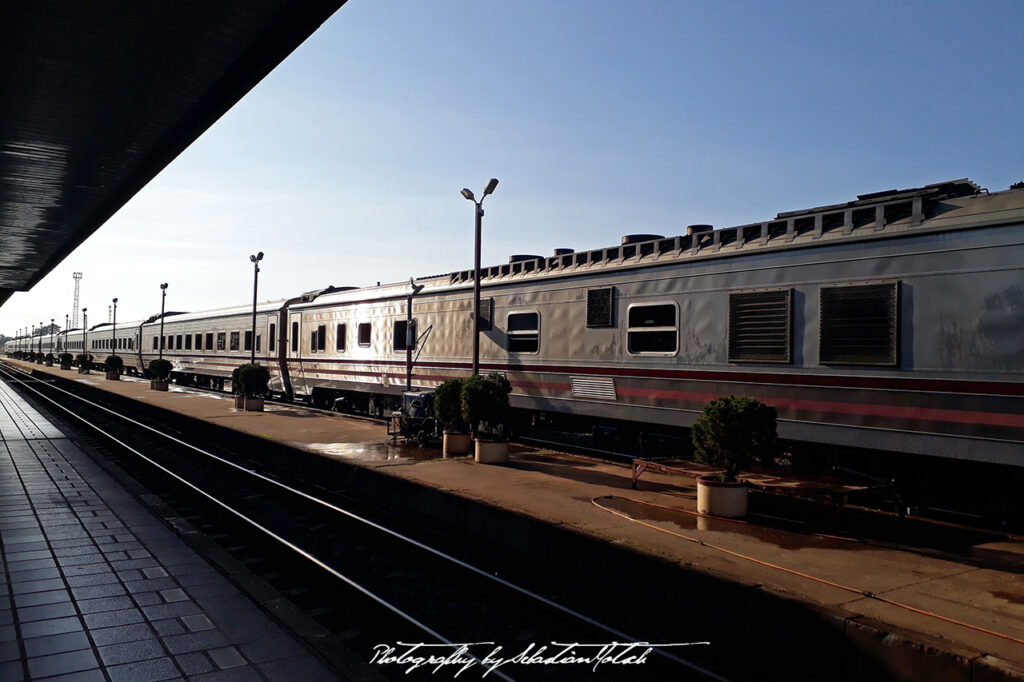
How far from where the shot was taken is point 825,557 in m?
6.87

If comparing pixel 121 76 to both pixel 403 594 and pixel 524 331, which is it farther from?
pixel 524 331

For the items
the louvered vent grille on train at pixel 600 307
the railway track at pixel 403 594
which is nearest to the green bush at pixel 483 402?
the louvered vent grille on train at pixel 600 307

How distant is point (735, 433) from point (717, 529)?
125 centimetres

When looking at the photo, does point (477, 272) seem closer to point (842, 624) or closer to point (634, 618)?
point (634, 618)

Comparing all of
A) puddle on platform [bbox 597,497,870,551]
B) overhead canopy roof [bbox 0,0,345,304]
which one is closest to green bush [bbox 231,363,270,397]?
→ overhead canopy roof [bbox 0,0,345,304]

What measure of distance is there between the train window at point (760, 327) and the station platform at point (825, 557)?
2257mm

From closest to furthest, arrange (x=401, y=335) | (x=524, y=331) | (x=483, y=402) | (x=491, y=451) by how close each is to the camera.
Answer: (x=491, y=451) < (x=483, y=402) < (x=524, y=331) < (x=401, y=335)

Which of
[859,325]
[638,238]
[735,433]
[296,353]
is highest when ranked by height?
[638,238]

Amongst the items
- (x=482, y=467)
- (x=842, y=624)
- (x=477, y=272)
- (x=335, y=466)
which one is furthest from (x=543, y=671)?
(x=477, y=272)

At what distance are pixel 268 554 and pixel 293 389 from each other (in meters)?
19.3

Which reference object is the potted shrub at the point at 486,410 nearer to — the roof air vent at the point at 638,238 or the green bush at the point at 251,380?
the roof air vent at the point at 638,238

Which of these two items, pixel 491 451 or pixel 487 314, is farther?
pixel 487 314

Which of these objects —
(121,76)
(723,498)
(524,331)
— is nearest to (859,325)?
(723,498)

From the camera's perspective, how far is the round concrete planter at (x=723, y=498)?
339 inches
